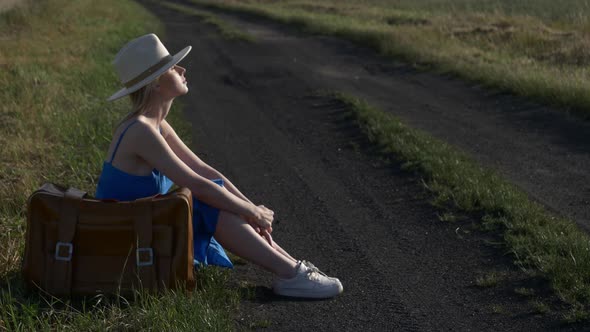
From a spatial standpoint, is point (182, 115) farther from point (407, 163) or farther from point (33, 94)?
point (407, 163)

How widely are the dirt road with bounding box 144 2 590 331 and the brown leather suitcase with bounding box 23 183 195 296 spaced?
1.53 feet

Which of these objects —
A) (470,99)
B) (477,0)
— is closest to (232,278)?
(470,99)

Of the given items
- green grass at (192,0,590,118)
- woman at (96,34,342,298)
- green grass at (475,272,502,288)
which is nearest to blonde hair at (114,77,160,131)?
woman at (96,34,342,298)

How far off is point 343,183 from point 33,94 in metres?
4.49

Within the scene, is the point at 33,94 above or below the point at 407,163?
below

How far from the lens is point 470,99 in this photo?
36.4ft

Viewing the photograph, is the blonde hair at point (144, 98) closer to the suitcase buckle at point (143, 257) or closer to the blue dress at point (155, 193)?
the blue dress at point (155, 193)

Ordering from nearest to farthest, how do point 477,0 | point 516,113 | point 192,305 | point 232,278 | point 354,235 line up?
point 192,305 → point 232,278 → point 354,235 → point 516,113 → point 477,0

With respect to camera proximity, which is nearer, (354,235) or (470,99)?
(354,235)

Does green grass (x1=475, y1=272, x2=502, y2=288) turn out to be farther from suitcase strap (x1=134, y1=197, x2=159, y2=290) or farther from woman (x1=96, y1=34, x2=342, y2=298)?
suitcase strap (x1=134, y1=197, x2=159, y2=290)

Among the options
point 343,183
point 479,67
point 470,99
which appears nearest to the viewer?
point 343,183

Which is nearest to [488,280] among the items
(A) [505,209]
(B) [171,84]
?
(A) [505,209]

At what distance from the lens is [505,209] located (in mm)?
5777

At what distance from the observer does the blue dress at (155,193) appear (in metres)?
4.49
